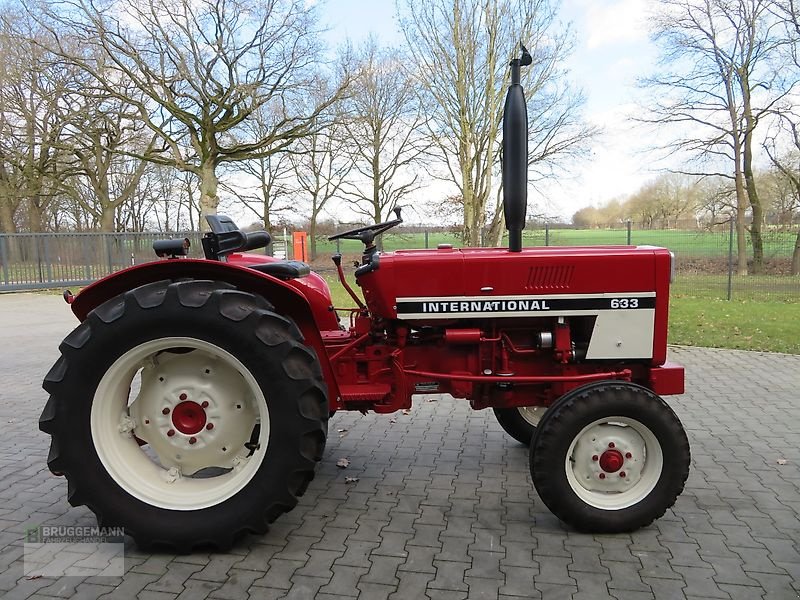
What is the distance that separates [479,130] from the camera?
16.8 m

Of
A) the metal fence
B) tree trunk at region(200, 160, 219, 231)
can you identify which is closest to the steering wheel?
the metal fence

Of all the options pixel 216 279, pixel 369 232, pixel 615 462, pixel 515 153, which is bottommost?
pixel 615 462

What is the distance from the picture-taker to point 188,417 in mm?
2795

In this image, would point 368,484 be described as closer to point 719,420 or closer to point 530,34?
point 719,420

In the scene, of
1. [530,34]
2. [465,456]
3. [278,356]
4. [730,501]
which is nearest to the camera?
[278,356]

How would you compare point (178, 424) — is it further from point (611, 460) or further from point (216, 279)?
point (611, 460)

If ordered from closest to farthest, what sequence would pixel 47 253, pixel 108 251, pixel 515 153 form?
1. pixel 515 153
2. pixel 47 253
3. pixel 108 251

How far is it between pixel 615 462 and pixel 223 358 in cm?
188

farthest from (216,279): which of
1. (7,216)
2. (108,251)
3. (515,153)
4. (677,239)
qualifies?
(7,216)

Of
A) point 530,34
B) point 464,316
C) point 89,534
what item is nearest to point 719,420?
point 464,316

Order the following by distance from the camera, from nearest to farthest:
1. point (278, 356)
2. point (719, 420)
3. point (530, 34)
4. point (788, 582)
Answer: point (788, 582) < point (278, 356) < point (719, 420) < point (530, 34)

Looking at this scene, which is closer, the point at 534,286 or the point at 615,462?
the point at 615,462

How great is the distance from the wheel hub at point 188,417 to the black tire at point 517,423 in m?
1.93

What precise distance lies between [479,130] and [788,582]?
15624 mm
